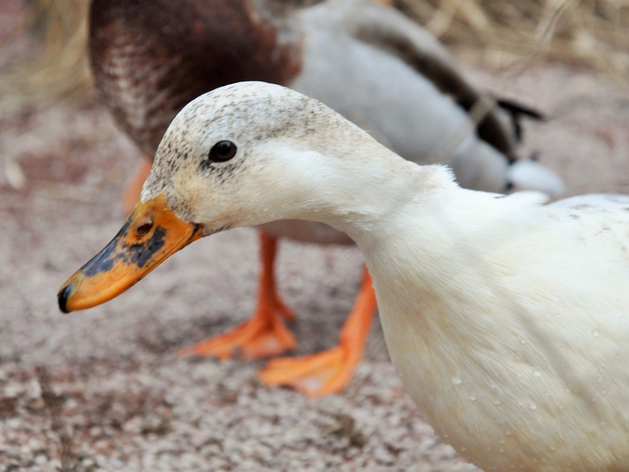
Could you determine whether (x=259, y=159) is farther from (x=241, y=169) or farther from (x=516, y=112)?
(x=516, y=112)

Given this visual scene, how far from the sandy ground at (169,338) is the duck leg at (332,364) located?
4cm

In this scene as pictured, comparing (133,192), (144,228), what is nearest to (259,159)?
(144,228)

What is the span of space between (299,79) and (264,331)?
33.8 inches

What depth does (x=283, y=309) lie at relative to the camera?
2859 millimetres

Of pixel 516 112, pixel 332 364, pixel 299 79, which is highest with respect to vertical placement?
pixel 299 79

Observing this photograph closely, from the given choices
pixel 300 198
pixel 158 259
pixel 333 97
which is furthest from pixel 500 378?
pixel 333 97

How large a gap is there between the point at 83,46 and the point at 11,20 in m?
1.49

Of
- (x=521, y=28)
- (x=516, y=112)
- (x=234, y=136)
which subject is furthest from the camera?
(x=521, y=28)

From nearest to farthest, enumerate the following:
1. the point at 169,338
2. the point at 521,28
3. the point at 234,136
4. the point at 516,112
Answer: the point at 234,136, the point at 169,338, the point at 516,112, the point at 521,28

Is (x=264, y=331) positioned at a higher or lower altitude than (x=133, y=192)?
higher

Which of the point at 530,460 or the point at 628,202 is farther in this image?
the point at 628,202

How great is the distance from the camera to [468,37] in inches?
Answer: 197

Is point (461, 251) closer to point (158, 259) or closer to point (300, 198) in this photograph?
point (300, 198)

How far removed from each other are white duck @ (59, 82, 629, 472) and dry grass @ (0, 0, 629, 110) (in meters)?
3.42
